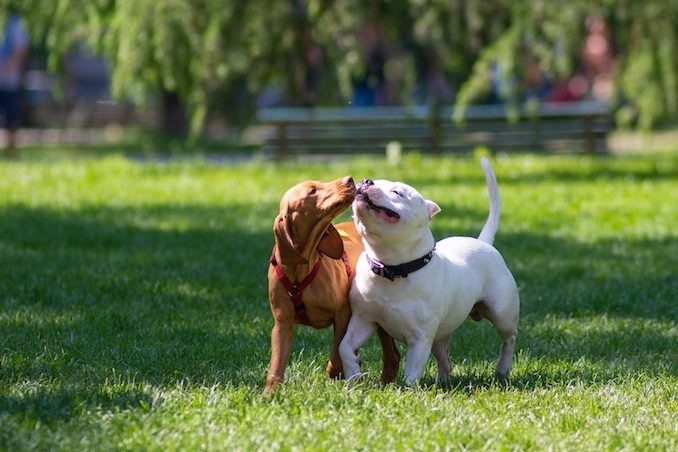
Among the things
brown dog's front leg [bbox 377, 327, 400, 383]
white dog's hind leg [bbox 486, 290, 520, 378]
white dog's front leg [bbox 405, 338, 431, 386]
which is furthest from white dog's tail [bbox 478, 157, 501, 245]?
white dog's front leg [bbox 405, 338, 431, 386]

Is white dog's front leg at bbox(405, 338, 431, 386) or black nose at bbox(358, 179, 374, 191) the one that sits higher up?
black nose at bbox(358, 179, 374, 191)

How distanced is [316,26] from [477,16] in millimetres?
1684

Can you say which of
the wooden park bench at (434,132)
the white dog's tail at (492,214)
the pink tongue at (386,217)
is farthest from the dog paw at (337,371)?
the wooden park bench at (434,132)

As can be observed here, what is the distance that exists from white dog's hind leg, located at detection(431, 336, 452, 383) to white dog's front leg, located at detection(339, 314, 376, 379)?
1.59 ft

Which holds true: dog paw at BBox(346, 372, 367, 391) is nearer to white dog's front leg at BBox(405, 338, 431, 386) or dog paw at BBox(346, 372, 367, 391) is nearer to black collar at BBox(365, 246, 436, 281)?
white dog's front leg at BBox(405, 338, 431, 386)

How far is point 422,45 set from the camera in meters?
13.4

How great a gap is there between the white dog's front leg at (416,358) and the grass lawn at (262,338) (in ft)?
0.19

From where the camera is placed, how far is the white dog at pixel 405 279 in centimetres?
434

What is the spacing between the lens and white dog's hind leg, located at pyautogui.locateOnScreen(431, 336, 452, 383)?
16.1ft

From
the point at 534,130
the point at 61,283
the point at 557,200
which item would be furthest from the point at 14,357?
the point at 534,130

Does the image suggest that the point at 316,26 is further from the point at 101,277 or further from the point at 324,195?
the point at 324,195

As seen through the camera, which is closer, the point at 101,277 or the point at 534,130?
the point at 101,277

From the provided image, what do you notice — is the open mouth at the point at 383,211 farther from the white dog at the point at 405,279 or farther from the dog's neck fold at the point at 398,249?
the dog's neck fold at the point at 398,249

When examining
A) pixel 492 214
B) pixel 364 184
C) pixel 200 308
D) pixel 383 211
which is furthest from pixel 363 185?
pixel 200 308
